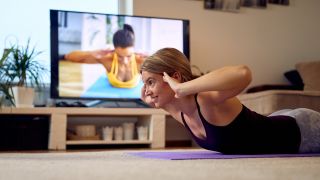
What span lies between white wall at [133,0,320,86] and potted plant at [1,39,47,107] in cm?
101

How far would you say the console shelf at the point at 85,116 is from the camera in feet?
11.0

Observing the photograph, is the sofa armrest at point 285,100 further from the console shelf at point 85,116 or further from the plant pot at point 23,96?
the plant pot at point 23,96

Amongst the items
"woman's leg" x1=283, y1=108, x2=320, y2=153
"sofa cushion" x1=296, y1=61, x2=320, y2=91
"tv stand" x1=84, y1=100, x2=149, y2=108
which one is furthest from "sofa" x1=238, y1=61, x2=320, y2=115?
"woman's leg" x1=283, y1=108, x2=320, y2=153

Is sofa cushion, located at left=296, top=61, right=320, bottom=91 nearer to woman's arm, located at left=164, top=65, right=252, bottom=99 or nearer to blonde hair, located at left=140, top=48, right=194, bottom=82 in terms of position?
blonde hair, located at left=140, top=48, right=194, bottom=82

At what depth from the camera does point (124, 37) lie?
3770mm

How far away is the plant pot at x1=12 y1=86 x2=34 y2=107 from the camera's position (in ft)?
11.2

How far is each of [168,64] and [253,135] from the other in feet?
1.46

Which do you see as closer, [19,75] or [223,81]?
[223,81]

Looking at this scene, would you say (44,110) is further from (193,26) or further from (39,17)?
(193,26)

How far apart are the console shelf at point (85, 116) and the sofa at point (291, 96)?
733mm

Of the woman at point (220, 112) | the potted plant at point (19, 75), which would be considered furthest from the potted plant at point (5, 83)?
the woman at point (220, 112)

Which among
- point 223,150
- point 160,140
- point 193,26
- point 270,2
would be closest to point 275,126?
point 223,150

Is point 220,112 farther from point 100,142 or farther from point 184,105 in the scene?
point 100,142

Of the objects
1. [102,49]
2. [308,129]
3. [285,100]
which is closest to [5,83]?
[102,49]
